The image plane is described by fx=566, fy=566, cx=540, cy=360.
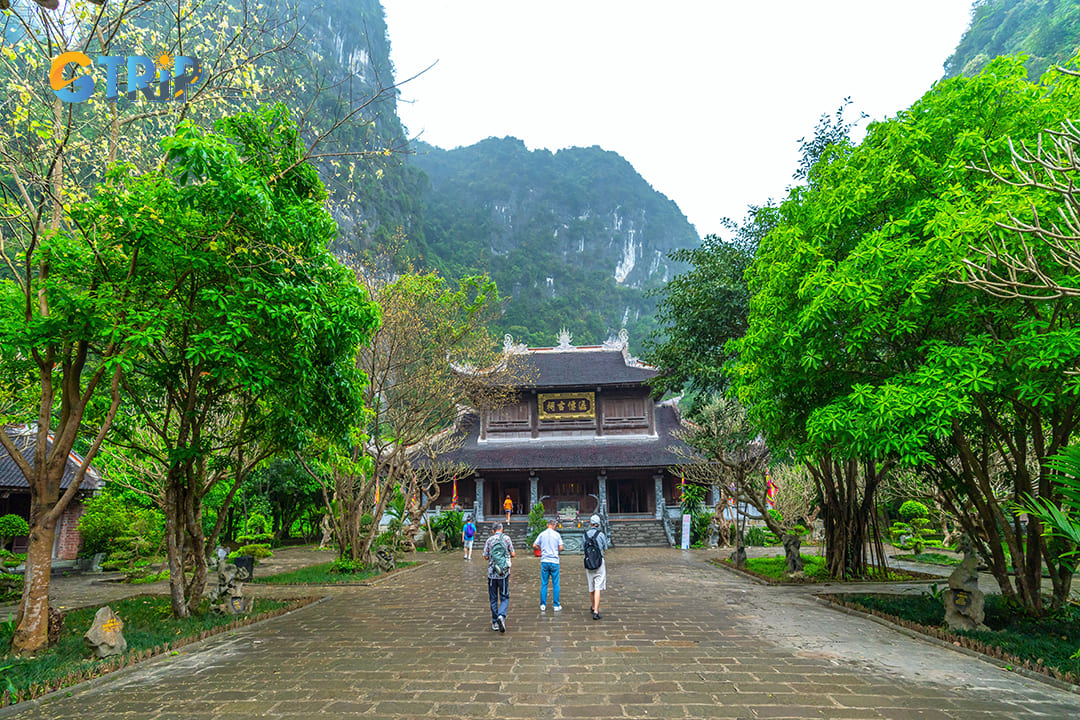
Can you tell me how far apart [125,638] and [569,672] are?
5.83m

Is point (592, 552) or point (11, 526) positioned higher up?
point (592, 552)

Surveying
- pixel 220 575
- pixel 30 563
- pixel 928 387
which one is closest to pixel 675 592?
pixel 928 387

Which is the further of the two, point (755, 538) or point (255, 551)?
point (755, 538)

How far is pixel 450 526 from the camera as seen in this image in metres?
24.0

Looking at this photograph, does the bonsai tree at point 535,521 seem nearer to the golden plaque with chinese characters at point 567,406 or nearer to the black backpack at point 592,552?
the golden plaque with chinese characters at point 567,406

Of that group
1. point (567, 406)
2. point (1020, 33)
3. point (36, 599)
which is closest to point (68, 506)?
point (36, 599)

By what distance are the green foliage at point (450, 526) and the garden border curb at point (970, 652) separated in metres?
17.0

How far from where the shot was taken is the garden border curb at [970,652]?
551 cm

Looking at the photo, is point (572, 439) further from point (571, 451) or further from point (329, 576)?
point (329, 576)

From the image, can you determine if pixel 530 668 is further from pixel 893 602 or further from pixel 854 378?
pixel 893 602

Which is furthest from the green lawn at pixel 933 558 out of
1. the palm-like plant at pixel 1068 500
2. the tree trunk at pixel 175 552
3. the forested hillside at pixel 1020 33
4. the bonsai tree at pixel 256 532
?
the forested hillside at pixel 1020 33

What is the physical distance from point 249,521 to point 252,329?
774 inches

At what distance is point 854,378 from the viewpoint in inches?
321

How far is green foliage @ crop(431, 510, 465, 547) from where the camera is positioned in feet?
78.6
